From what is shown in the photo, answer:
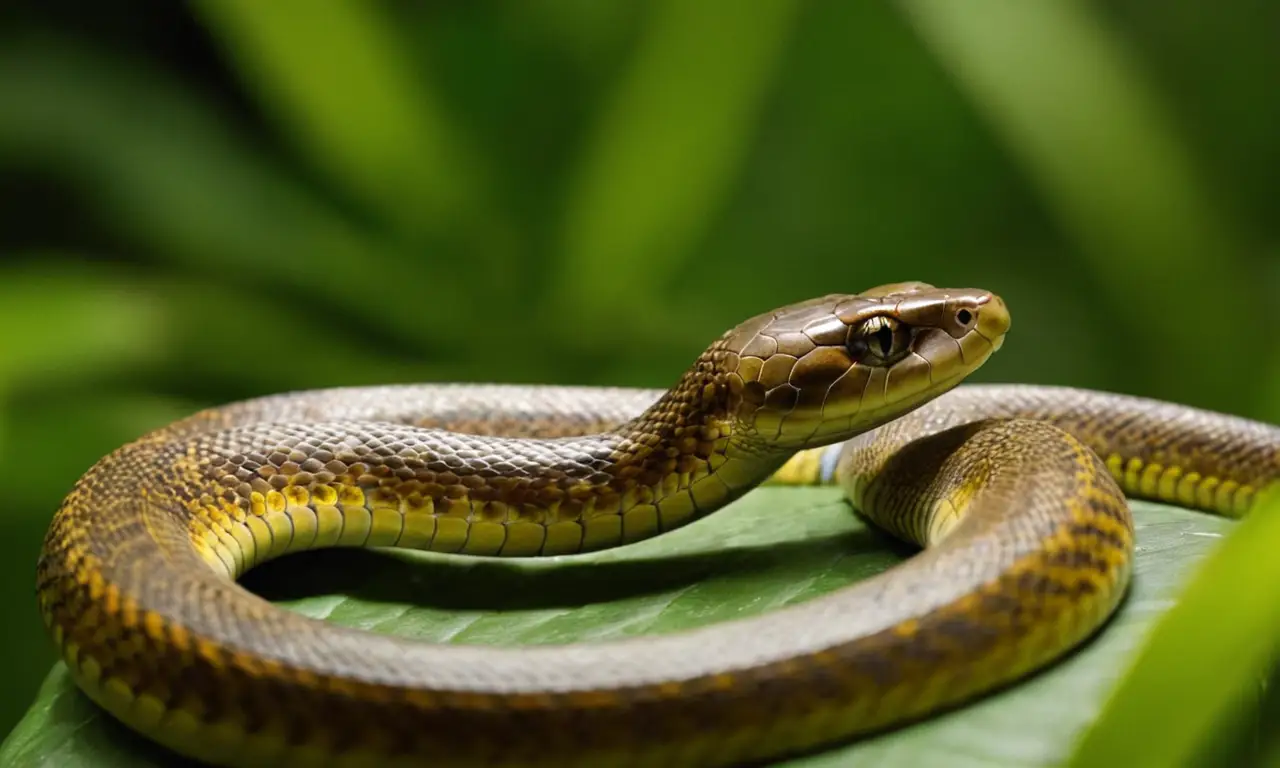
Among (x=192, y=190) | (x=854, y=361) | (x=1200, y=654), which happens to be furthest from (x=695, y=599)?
(x=192, y=190)

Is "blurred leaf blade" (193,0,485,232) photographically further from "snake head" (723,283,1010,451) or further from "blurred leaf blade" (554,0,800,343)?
"snake head" (723,283,1010,451)

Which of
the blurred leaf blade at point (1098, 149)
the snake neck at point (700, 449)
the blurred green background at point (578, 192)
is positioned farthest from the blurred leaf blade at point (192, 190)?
the snake neck at point (700, 449)

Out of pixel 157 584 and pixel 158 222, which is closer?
pixel 157 584

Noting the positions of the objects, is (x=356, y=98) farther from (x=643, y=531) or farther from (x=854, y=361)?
(x=854, y=361)

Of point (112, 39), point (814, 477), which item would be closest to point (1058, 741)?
point (814, 477)

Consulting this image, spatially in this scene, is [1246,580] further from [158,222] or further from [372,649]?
[158,222]

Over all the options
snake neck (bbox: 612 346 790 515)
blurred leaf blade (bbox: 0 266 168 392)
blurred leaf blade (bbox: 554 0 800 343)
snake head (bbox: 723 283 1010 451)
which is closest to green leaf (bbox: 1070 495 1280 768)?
snake head (bbox: 723 283 1010 451)

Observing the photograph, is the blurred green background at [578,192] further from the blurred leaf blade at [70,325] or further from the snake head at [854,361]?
the snake head at [854,361]
